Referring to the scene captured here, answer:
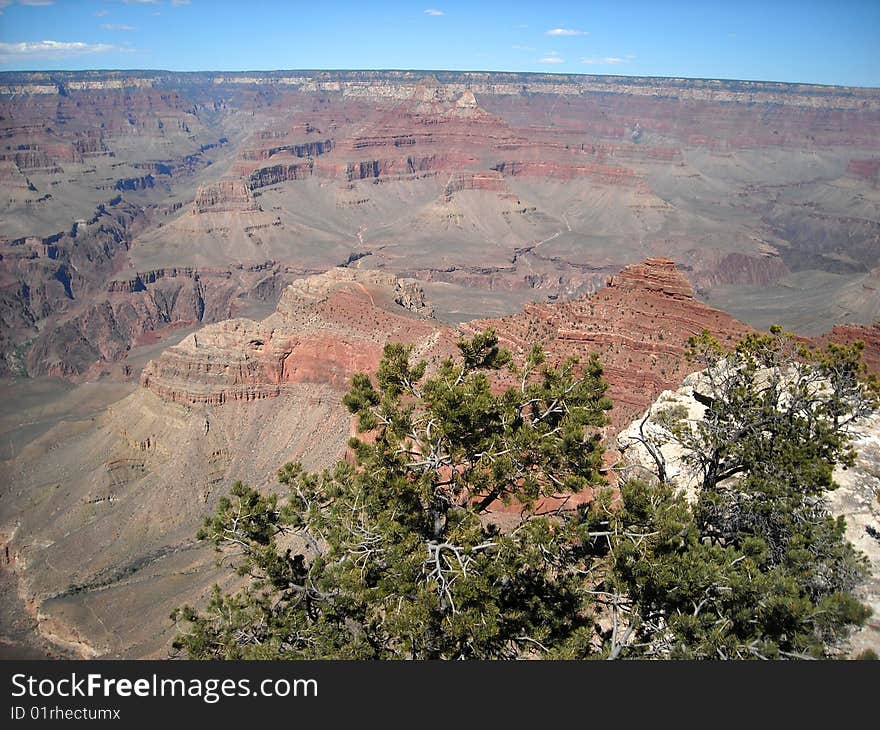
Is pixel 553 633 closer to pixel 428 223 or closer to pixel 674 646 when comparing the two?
pixel 674 646

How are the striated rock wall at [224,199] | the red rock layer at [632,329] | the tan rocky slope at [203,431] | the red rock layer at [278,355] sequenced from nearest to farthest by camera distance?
the red rock layer at [632,329], the tan rocky slope at [203,431], the red rock layer at [278,355], the striated rock wall at [224,199]

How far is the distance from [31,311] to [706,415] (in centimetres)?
14802

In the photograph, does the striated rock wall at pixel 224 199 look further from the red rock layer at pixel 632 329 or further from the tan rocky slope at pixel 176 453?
the red rock layer at pixel 632 329

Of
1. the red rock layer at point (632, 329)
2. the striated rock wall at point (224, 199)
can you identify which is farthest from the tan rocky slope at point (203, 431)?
the striated rock wall at point (224, 199)

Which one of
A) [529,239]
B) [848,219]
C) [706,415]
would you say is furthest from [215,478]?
[848,219]

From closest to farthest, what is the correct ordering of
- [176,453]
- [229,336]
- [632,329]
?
1. [632,329]
2. [176,453]
3. [229,336]

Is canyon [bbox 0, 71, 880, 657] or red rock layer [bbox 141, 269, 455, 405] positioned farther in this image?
red rock layer [bbox 141, 269, 455, 405]

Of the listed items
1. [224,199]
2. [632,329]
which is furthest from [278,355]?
[224,199]

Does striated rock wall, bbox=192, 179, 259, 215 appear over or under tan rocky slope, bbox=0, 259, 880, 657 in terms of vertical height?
over

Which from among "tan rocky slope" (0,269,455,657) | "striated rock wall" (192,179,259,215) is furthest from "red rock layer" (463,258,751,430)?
"striated rock wall" (192,179,259,215)

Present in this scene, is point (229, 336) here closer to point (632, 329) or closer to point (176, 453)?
point (176, 453)

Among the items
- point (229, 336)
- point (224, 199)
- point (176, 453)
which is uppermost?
point (224, 199)

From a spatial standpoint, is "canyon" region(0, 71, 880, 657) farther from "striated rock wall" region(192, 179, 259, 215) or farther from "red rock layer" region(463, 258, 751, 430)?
"striated rock wall" region(192, 179, 259, 215)

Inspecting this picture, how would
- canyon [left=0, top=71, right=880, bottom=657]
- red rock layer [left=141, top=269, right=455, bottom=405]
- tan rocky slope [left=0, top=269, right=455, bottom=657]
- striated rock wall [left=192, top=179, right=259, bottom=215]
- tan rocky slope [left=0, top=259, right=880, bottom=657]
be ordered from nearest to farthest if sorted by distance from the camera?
1. tan rocky slope [left=0, top=259, right=880, bottom=657]
2. canyon [left=0, top=71, right=880, bottom=657]
3. tan rocky slope [left=0, top=269, right=455, bottom=657]
4. red rock layer [left=141, top=269, right=455, bottom=405]
5. striated rock wall [left=192, top=179, right=259, bottom=215]
